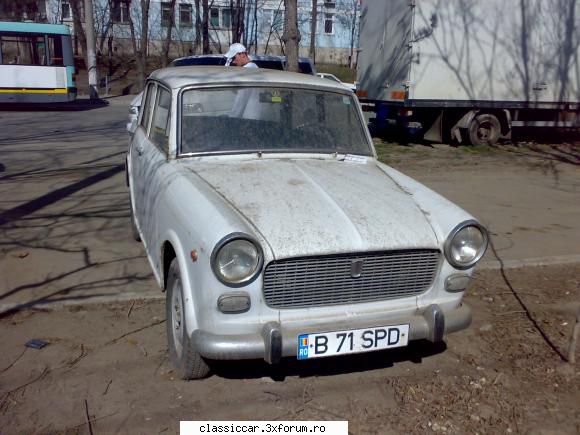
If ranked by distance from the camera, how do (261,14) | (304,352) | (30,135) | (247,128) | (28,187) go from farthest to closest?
(261,14) < (30,135) < (28,187) < (247,128) < (304,352)

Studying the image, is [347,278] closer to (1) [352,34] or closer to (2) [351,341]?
(2) [351,341]

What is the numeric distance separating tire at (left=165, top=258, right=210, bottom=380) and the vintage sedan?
10mm

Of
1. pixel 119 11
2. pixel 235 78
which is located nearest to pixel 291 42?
pixel 235 78

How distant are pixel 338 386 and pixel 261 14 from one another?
1900 inches

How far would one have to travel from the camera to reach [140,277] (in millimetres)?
4949

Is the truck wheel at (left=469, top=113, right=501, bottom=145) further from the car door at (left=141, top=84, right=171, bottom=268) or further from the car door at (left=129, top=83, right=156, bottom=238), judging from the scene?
the car door at (left=141, top=84, right=171, bottom=268)

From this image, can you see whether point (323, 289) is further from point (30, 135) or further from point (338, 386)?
point (30, 135)

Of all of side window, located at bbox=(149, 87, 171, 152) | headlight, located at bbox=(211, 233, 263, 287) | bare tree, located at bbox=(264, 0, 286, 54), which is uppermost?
bare tree, located at bbox=(264, 0, 286, 54)

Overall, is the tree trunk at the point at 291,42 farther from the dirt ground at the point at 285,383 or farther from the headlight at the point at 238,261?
the headlight at the point at 238,261

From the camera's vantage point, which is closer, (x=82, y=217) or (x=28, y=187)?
(x=82, y=217)

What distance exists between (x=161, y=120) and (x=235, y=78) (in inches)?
25.6

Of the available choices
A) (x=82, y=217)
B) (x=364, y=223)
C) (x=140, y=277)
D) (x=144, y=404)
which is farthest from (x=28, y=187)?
(x=364, y=223)

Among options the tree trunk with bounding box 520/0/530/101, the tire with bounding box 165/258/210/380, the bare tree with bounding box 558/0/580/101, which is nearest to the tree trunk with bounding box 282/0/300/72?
the tree trunk with bounding box 520/0/530/101

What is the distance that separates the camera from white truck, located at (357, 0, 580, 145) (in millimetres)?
12328
